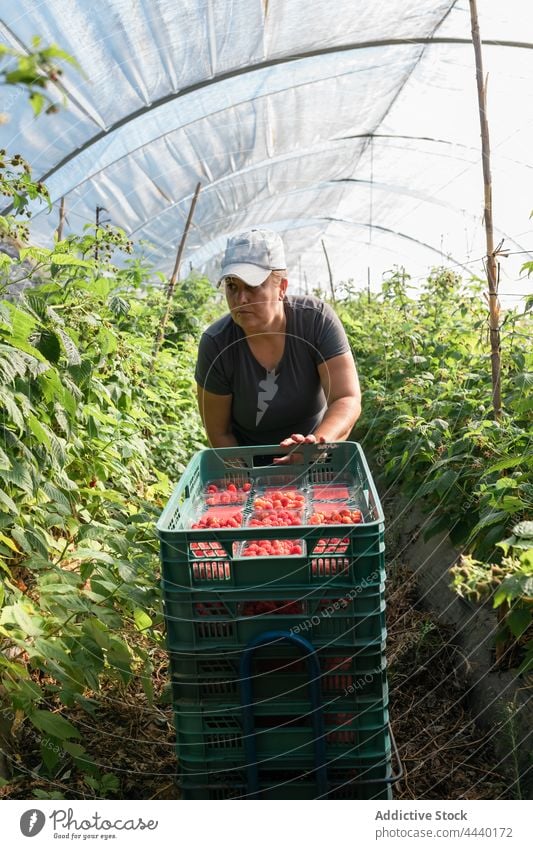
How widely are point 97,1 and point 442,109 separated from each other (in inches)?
131

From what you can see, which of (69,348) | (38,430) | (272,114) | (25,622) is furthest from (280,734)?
(272,114)

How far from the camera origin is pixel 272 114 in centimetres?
636

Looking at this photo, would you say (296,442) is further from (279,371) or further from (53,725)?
(53,725)

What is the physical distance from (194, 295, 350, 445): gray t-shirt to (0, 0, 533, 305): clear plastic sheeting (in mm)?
1611

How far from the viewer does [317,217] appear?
10586mm

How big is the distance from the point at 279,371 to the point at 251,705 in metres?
1.11

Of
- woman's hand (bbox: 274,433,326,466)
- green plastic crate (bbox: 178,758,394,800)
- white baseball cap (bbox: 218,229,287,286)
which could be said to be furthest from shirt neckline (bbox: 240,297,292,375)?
green plastic crate (bbox: 178,758,394,800)

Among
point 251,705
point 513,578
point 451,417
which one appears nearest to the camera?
point 513,578

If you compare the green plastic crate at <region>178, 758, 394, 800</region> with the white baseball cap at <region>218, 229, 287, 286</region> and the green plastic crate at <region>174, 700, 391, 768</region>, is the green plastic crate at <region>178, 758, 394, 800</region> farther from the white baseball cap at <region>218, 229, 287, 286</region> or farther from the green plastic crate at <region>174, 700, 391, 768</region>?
the white baseball cap at <region>218, 229, 287, 286</region>

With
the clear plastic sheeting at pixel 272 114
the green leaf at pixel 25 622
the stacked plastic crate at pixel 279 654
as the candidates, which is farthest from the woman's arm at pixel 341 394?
the clear plastic sheeting at pixel 272 114

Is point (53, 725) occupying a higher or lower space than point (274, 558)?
lower

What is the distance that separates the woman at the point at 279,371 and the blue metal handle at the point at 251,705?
31.2 inches

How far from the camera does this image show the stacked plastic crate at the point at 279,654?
167cm
